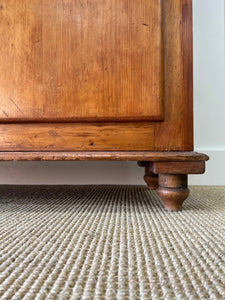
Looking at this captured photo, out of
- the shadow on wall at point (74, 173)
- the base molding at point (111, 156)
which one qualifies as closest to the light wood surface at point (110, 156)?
the base molding at point (111, 156)

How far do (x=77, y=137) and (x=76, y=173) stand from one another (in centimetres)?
56

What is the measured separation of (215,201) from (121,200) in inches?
10.7

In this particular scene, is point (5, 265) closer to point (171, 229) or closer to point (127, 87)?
point (171, 229)

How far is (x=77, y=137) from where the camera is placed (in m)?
0.65

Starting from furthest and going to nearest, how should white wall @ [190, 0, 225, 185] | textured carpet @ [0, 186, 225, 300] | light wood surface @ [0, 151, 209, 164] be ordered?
white wall @ [190, 0, 225, 185], light wood surface @ [0, 151, 209, 164], textured carpet @ [0, 186, 225, 300]

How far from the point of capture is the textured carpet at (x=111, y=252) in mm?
269

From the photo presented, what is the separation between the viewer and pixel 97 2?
0.65 metres

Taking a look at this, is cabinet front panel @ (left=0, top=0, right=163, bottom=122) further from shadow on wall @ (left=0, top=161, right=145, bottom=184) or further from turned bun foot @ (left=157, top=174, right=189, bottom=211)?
shadow on wall @ (left=0, top=161, right=145, bottom=184)

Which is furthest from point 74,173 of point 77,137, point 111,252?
point 111,252

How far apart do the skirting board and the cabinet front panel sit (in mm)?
554

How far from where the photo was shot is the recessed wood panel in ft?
2.10

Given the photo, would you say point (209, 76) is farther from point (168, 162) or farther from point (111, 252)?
point (111, 252)

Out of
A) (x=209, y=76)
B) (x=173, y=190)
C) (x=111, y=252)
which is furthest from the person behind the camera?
(x=209, y=76)

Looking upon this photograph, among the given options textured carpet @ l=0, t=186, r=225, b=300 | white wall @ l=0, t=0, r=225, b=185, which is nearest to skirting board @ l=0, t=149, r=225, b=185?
white wall @ l=0, t=0, r=225, b=185
